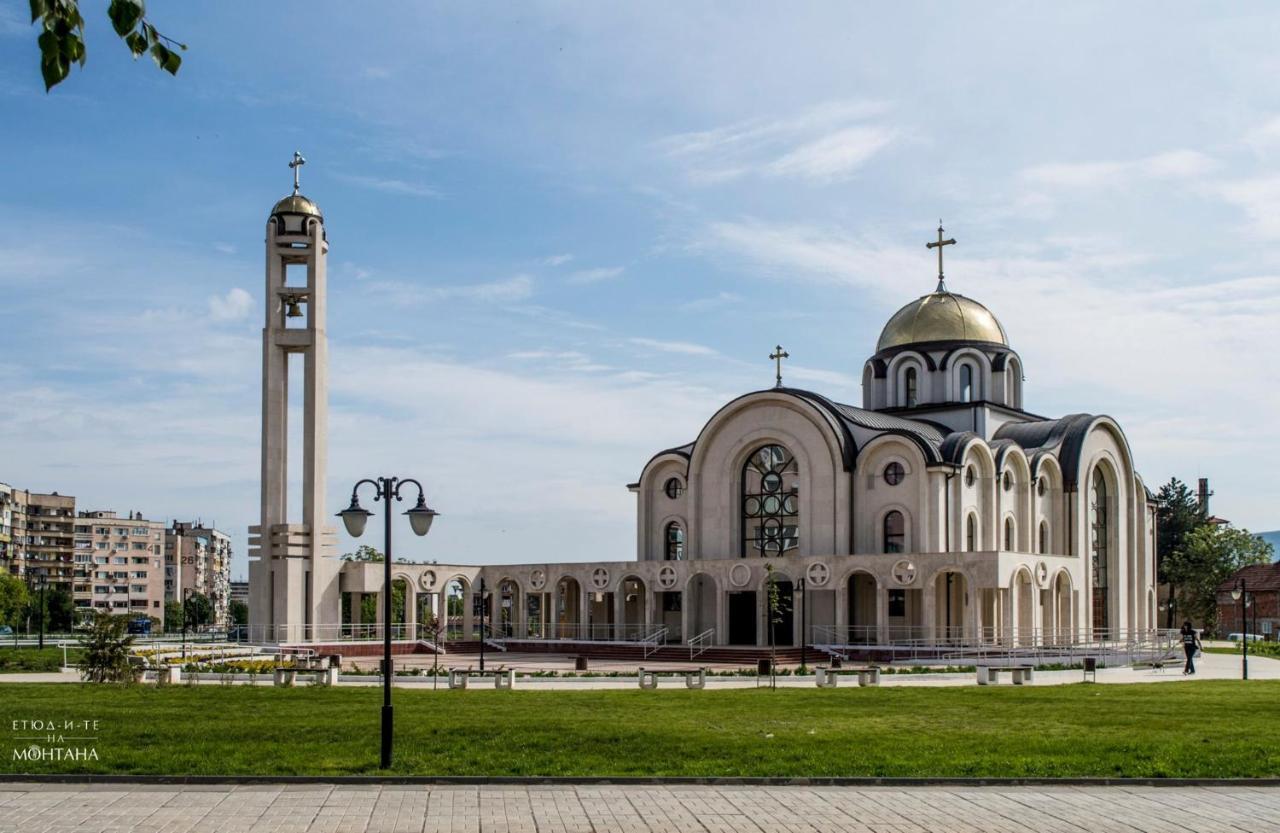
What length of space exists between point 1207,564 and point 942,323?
3002 cm

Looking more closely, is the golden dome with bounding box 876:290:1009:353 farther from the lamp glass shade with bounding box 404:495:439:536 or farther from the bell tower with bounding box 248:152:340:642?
the lamp glass shade with bounding box 404:495:439:536

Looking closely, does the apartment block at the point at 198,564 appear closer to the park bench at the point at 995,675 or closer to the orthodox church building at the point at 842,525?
the orthodox church building at the point at 842,525

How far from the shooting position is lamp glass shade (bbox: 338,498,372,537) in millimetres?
16688

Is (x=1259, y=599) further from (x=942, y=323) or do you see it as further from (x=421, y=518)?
(x=421, y=518)

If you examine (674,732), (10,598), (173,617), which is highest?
(674,732)

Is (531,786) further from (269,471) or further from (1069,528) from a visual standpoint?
(1069,528)

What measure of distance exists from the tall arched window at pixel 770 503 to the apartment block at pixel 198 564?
263ft

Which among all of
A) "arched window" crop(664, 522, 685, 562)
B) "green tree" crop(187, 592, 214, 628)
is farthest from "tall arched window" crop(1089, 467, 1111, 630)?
"green tree" crop(187, 592, 214, 628)

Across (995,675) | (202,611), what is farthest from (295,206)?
(202,611)

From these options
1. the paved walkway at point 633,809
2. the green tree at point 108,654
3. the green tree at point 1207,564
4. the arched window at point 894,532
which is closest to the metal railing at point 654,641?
the arched window at point 894,532

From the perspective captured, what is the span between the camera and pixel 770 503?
52.1 meters

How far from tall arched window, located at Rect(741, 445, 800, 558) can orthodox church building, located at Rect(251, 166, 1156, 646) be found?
79 mm

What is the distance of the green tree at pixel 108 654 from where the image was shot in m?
28.9

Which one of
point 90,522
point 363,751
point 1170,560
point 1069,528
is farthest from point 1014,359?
point 90,522
